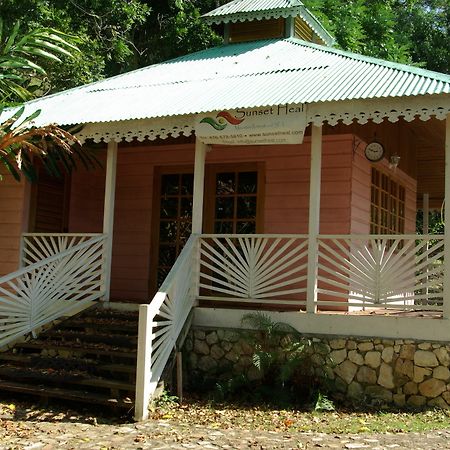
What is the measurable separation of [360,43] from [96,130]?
13.1m

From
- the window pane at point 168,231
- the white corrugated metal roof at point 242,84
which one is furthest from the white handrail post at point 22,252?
the window pane at point 168,231

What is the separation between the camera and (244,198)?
1041cm

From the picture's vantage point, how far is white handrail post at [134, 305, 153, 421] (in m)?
6.76

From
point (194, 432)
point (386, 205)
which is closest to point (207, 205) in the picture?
point (386, 205)

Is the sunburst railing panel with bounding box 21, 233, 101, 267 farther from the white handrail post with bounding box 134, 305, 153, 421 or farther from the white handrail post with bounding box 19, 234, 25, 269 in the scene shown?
the white handrail post with bounding box 134, 305, 153, 421

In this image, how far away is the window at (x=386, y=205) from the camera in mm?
10812

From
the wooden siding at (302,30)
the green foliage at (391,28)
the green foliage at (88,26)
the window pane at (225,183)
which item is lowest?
the window pane at (225,183)

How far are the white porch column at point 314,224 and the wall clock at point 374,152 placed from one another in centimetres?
165

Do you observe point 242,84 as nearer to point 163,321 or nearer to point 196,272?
point 196,272

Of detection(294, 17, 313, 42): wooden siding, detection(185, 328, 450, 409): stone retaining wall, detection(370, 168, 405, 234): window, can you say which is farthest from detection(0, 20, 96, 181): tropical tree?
detection(294, 17, 313, 42): wooden siding

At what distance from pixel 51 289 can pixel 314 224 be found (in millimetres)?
3924

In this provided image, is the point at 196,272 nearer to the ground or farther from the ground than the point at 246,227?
nearer to the ground

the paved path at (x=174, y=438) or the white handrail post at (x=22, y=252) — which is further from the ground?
the white handrail post at (x=22, y=252)

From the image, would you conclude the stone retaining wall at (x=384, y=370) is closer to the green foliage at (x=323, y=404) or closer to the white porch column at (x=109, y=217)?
the green foliage at (x=323, y=404)
